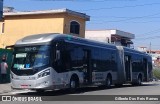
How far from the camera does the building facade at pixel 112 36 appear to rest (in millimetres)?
53688

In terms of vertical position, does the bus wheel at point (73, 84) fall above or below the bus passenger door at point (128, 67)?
below

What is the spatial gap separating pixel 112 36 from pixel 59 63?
35.0 meters

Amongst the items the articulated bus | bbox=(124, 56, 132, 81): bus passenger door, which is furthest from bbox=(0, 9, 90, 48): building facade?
the articulated bus

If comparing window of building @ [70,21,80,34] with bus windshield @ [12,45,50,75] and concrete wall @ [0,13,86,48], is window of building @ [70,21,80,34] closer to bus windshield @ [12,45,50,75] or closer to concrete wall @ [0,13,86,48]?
concrete wall @ [0,13,86,48]

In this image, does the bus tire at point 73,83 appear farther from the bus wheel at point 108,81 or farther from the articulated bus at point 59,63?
the bus wheel at point 108,81

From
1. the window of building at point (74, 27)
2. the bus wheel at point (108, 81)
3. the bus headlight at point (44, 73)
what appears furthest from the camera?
the window of building at point (74, 27)

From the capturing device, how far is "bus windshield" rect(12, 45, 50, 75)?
1903 centimetres

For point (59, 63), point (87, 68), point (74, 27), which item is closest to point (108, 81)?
point (87, 68)

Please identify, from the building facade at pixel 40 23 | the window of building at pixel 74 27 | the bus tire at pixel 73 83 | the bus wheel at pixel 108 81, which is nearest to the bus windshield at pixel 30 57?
the bus tire at pixel 73 83

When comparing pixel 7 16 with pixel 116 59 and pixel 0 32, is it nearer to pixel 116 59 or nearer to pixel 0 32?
pixel 0 32

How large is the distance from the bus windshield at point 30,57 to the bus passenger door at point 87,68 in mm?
4250

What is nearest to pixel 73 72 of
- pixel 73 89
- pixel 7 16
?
pixel 73 89

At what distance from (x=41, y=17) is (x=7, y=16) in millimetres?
4068

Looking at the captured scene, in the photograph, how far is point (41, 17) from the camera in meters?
36.7
